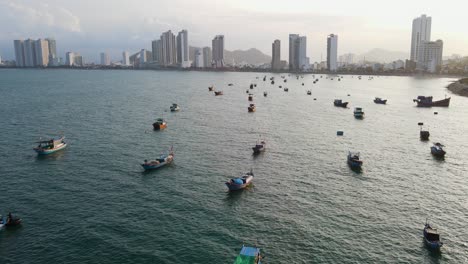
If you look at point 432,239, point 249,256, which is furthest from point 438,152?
point 249,256

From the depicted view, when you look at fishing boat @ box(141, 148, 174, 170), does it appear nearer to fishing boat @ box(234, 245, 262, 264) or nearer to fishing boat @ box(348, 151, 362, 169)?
fishing boat @ box(234, 245, 262, 264)

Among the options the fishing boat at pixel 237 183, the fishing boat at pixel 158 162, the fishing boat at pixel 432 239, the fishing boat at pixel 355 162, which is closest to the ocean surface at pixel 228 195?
the fishing boat at pixel 432 239

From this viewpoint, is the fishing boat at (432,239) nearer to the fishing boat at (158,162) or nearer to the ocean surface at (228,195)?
the ocean surface at (228,195)

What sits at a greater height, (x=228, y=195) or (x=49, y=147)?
(x=49, y=147)

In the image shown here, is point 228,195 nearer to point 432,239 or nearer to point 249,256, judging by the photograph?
point 249,256

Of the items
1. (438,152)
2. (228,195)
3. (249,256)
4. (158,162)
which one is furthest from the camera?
(438,152)
